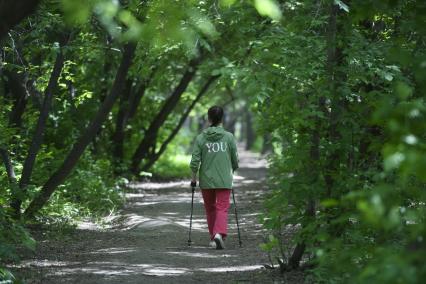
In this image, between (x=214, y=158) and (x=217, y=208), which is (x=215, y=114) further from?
(x=217, y=208)

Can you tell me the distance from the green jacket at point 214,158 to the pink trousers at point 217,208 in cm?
18

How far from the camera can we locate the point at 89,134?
10438mm

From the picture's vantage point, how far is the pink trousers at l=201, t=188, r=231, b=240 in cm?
991

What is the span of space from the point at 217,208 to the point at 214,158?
2.54 feet

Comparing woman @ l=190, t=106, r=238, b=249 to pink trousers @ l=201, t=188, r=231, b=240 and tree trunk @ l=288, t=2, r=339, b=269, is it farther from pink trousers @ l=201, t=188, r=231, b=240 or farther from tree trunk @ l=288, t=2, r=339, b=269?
tree trunk @ l=288, t=2, r=339, b=269

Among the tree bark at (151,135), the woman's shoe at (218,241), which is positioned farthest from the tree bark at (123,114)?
the woman's shoe at (218,241)

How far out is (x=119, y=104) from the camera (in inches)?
767

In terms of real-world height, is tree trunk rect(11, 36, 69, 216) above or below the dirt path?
above

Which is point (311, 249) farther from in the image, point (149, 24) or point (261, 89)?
point (149, 24)

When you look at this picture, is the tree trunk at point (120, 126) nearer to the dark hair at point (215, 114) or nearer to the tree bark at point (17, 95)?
the tree bark at point (17, 95)

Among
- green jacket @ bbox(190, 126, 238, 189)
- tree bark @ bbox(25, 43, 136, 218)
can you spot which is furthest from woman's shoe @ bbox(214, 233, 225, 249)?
tree bark @ bbox(25, 43, 136, 218)

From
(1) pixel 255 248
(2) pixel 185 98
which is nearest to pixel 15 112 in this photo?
(1) pixel 255 248

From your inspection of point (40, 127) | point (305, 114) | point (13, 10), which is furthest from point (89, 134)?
point (13, 10)

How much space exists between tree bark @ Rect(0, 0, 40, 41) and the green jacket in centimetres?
529
